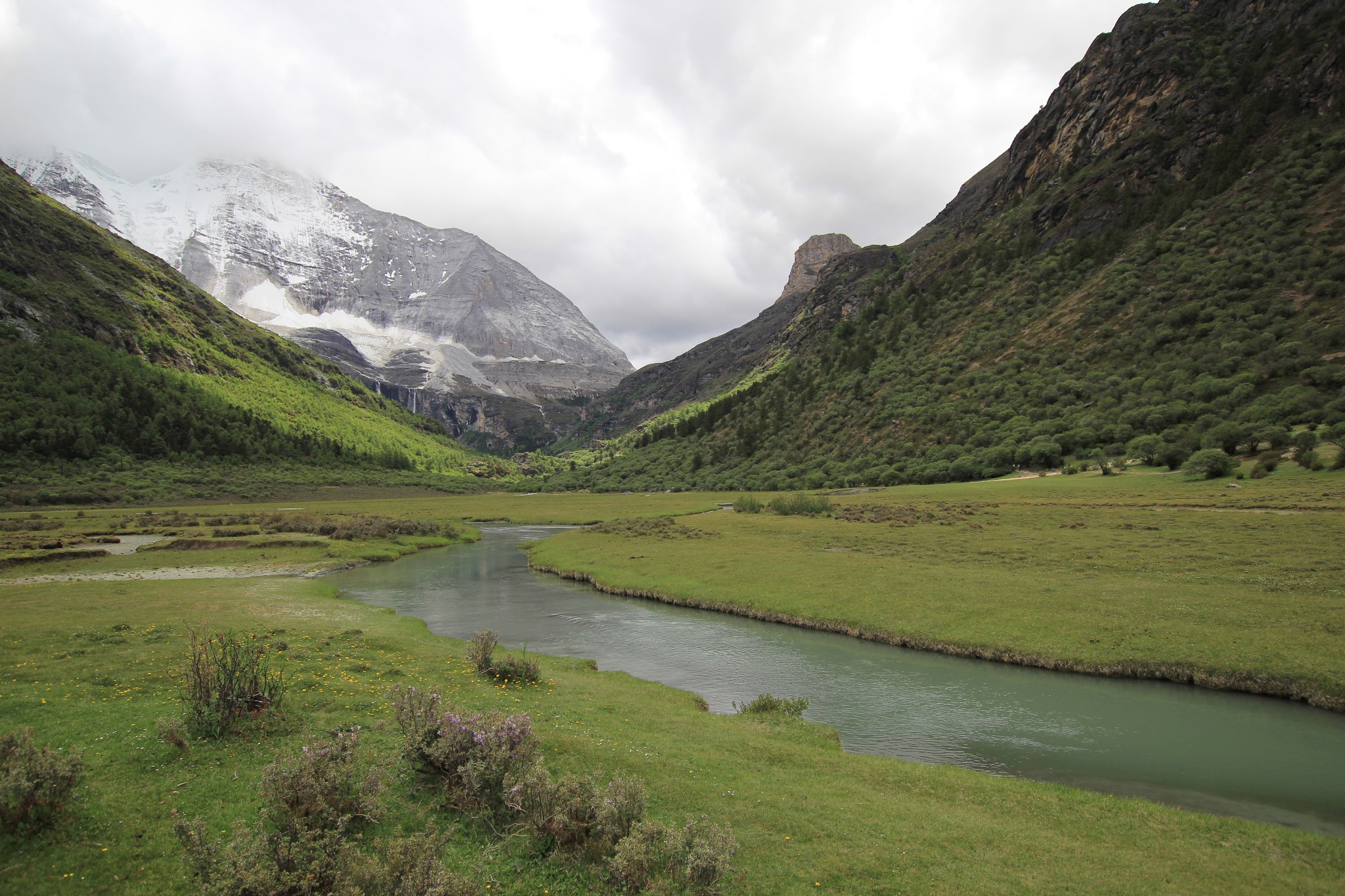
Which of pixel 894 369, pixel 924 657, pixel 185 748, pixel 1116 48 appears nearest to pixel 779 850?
pixel 185 748

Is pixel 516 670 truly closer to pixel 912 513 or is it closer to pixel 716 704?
pixel 716 704

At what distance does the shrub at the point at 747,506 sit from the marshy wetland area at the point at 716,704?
3881 cm

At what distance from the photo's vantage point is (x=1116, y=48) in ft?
551

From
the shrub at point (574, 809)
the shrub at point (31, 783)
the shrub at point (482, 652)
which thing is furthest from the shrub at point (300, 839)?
the shrub at point (482, 652)

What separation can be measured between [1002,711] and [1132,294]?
415 ft

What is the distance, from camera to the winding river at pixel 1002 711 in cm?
1764

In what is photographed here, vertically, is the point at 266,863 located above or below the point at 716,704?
above

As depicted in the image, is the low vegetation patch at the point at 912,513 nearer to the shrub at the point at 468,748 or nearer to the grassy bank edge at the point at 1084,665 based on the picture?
the grassy bank edge at the point at 1084,665

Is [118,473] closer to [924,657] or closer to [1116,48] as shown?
[924,657]

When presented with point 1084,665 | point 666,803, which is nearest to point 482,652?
point 666,803

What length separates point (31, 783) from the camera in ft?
30.5

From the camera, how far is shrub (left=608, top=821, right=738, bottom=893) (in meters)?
9.80

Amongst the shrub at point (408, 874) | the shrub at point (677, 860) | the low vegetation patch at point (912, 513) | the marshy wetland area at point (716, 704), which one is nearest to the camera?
the shrub at point (408, 874)

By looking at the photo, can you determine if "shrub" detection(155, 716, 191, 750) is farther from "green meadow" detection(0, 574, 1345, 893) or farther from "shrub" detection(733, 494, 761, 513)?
"shrub" detection(733, 494, 761, 513)
